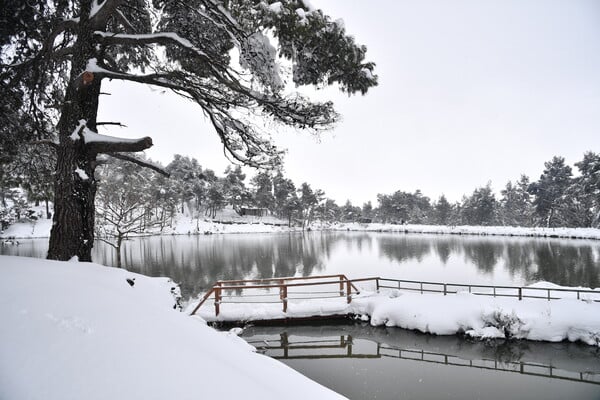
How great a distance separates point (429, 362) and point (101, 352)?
28.8ft

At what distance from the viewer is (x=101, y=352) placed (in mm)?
2045

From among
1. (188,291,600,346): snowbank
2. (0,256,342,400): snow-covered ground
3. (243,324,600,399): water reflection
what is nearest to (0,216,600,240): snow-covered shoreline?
(188,291,600,346): snowbank

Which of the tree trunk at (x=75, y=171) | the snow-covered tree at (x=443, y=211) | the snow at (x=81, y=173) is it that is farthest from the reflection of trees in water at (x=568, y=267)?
the snow-covered tree at (x=443, y=211)

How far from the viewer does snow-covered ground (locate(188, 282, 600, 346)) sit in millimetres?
9219

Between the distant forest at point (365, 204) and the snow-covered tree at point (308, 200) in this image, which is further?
the snow-covered tree at point (308, 200)

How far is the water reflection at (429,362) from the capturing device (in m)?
6.96

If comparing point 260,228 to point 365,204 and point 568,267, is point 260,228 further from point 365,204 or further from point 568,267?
point 568,267

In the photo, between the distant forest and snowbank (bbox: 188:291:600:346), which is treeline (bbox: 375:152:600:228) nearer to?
the distant forest

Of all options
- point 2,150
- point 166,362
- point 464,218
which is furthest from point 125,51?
point 464,218

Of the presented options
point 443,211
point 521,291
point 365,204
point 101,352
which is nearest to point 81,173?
point 101,352

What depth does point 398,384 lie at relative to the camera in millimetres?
7191

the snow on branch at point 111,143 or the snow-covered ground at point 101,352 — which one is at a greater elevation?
the snow on branch at point 111,143

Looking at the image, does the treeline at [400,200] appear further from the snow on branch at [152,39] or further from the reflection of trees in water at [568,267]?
the snow on branch at [152,39]

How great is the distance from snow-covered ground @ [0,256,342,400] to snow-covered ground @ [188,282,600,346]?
830cm
